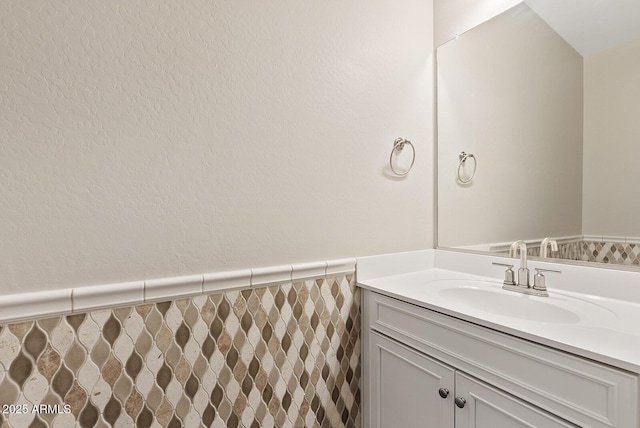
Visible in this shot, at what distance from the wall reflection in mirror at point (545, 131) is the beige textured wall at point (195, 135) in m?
0.28

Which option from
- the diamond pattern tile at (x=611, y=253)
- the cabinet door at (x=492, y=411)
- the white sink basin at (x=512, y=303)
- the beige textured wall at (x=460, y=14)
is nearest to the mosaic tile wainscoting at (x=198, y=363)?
the white sink basin at (x=512, y=303)

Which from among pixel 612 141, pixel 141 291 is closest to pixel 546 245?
pixel 612 141

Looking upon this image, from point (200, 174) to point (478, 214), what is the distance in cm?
122

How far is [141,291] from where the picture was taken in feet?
3.29

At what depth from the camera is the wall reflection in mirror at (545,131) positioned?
3.77 feet

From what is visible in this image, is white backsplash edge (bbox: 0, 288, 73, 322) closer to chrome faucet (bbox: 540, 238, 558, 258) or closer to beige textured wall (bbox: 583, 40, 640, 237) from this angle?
chrome faucet (bbox: 540, 238, 558, 258)

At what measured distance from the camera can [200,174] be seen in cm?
110

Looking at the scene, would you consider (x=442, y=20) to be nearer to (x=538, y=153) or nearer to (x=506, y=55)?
(x=506, y=55)

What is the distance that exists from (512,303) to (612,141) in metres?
0.65

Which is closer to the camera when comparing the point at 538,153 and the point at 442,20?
the point at 538,153

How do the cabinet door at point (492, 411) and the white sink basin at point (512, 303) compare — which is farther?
the white sink basin at point (512, 303)

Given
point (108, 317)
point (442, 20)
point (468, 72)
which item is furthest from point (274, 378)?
point (442, 20)

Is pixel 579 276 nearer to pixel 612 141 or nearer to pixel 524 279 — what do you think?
pixel 524 279

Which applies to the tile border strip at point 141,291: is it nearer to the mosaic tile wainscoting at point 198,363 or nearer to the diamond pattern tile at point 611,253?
the mosaic tile wainscoting at point 198,363
